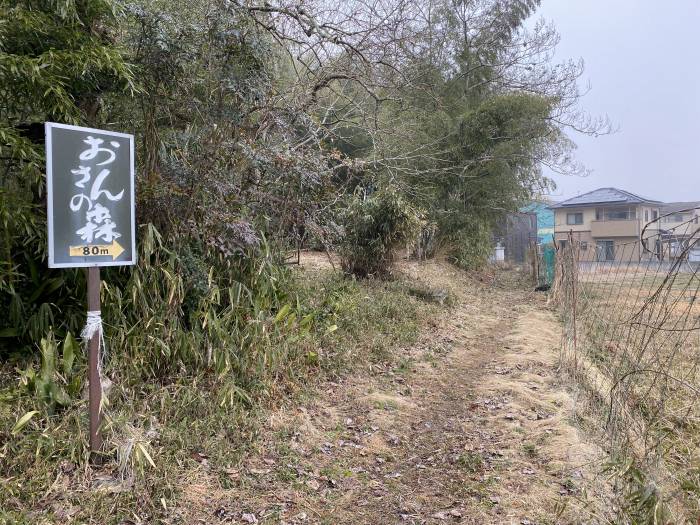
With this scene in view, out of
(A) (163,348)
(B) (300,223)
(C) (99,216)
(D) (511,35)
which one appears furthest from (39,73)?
(D) (511,35)

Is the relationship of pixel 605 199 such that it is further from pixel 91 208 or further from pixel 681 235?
pixel 91 208

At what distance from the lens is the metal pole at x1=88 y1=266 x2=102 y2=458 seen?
9.87ft

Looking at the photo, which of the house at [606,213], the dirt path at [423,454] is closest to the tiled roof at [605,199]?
the house at [606,213]

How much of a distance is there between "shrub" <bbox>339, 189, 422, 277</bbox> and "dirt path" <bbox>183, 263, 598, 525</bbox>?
361cm

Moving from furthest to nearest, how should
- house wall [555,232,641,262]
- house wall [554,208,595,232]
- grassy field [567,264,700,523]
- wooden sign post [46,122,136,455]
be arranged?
house wall [554,208,595,232], house wall [555,232,641,262], wooden sign post [46,122,136,455], grassy field [567,264,700,523]

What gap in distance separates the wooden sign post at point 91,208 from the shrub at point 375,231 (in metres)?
6.51

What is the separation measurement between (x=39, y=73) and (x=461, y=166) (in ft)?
42.3

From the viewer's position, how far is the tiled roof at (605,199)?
26.3 m

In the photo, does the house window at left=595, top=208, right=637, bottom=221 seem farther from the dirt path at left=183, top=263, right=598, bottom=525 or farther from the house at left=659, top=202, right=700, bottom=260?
the house at left=659, top=202, right=700, bottom=260

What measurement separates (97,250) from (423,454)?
108 inches

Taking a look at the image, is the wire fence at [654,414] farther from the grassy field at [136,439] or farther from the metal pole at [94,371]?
the metal pole at [94,371]

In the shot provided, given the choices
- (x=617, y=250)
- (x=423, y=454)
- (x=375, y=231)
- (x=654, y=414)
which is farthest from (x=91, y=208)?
(x=375, y=231)

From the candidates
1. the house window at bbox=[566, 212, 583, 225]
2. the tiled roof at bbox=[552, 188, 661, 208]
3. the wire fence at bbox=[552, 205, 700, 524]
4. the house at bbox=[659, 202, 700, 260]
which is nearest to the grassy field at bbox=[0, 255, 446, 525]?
the wire fence at bbox=[552, 205, 700, 524]

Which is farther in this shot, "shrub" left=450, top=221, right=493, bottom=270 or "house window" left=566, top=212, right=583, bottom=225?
"house window" left=566, top=212, right=583, bottom=225
